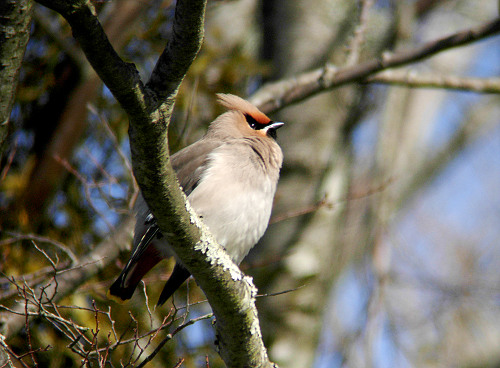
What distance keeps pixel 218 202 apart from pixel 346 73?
1.18 m

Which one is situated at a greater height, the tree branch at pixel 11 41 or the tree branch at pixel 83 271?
the tree branch at pixel 11 41

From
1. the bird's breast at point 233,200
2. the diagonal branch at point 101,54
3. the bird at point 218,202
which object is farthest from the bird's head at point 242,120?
the diagonal branch at point 101,54

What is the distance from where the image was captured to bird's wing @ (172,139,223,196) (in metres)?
3.06

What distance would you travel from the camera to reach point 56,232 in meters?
3.57

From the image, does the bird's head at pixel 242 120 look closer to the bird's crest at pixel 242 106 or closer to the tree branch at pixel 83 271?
the bird's crest at pixel 242 106

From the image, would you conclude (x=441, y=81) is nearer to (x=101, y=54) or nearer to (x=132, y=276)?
(x=132, y=276)

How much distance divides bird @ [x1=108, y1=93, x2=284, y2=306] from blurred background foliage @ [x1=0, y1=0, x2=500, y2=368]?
22cm

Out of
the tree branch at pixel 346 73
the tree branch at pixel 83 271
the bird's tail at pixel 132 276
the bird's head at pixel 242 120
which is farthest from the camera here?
the bird's head at pixel 242 120

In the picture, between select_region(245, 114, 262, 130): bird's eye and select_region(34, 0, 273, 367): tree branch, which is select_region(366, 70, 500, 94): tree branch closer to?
select_region(245, 114, 262, 130): bird's eye

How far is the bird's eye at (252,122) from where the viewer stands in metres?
3.64

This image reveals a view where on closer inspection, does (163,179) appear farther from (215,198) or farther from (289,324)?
(289,324)

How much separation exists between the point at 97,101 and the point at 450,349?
14.2ft

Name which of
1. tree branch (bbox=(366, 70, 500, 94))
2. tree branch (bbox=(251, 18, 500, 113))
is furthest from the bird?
tree branch (bbox=(366, 70, 500, 94))

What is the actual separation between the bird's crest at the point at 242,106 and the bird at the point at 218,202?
1.05 feet
